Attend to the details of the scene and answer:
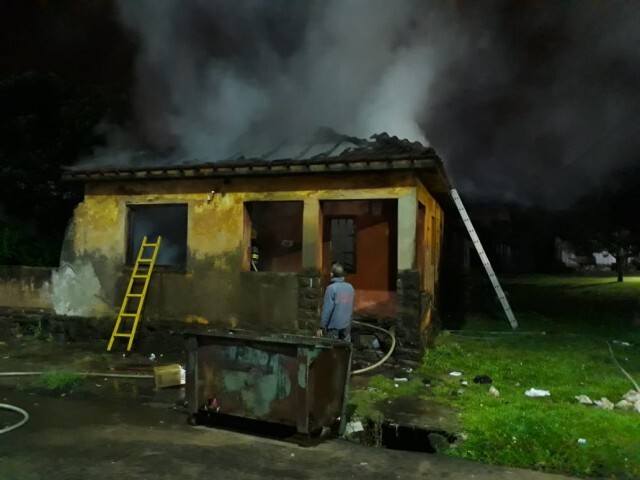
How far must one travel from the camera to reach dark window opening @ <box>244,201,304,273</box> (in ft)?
41.9

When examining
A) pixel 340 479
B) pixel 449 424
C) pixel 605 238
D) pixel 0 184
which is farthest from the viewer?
pixel 605 238

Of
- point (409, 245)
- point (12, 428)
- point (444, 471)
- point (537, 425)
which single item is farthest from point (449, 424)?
point (12, 428)

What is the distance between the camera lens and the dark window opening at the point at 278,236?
41.9ft

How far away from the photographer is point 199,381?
5801mm

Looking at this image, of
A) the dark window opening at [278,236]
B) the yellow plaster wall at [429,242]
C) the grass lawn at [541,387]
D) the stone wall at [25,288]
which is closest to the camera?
the grass lawn at [541,387]

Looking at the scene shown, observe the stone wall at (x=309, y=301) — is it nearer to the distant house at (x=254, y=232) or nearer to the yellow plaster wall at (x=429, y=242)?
the distant house at (x=254, y=232)

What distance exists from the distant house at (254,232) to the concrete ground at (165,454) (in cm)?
358

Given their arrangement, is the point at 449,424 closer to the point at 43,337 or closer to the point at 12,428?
the point at 12,428

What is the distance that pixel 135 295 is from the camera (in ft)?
34.4

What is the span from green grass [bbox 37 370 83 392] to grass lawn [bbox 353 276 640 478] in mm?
3971

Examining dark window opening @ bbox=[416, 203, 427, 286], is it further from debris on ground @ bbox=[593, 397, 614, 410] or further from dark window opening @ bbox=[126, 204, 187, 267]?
dark window opening @ bbox=[126, 204, 187, 267]

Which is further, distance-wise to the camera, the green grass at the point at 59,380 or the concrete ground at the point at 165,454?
the green grass at the point at 59,380

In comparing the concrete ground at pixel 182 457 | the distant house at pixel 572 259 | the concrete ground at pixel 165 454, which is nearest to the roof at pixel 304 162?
the concrete ground at pixel 165 454

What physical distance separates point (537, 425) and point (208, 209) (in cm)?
697
